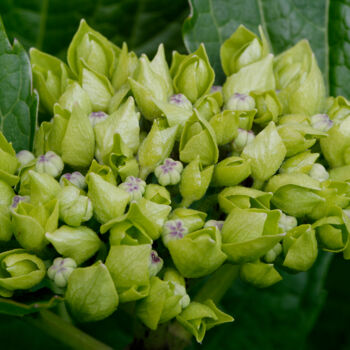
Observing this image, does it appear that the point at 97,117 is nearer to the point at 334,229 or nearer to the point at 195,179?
the point at 195,179

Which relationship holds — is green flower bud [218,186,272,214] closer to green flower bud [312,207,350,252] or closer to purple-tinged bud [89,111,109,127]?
green flower bud [312,207,350,252]

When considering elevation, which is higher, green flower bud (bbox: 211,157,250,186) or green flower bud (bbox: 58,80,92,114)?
green flower bud (bbox: 58,80,92,114)

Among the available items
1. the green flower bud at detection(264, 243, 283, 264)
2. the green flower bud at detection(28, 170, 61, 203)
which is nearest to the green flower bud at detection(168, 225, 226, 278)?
the green flower bud at detection(264, 243, 283, 264)

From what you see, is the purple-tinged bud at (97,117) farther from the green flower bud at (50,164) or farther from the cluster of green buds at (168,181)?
the green flower bud at (50,164)

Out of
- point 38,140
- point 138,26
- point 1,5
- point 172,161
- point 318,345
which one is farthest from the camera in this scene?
point 318,345

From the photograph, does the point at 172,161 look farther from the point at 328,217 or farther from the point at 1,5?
the point at 1,5

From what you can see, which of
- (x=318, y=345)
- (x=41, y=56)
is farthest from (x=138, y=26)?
(x=318, y=345)
